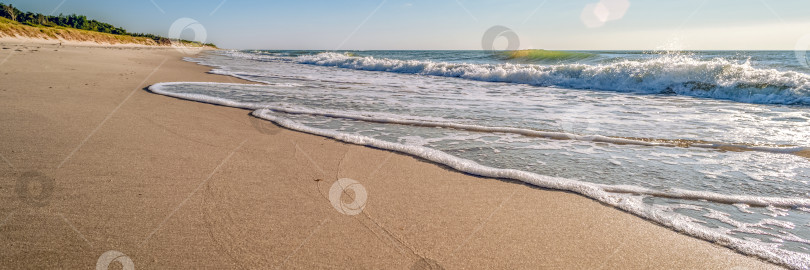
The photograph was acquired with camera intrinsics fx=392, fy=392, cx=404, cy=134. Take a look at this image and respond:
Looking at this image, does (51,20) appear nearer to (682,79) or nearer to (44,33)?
(44,33)

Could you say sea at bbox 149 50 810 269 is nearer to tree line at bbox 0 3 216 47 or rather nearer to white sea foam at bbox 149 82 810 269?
white sea foam at bbox 149 82 810 269

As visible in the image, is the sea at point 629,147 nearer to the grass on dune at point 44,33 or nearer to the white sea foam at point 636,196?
the white sea foam at point 636,196

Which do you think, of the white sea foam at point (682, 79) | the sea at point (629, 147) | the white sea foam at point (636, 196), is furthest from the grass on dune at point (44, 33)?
the white sea foam at point (636, 196)

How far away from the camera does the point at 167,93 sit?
6.41 m

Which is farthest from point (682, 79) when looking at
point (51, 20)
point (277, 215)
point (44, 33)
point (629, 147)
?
point (51, 20)

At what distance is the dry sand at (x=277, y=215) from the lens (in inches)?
69.9

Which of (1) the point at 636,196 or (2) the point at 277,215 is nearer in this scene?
(2) the point at 277,215

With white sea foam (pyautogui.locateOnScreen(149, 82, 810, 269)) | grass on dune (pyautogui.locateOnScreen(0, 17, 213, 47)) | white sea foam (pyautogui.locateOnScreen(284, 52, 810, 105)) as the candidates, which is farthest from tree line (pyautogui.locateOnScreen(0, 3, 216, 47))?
white sea foam (pyautogui.locateOnScreen(149, 82, 810, 269))

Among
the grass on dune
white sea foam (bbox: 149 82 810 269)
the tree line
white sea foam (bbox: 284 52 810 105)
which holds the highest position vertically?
the tree line

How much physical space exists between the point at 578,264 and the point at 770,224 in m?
1.44

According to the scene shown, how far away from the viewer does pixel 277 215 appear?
216cm

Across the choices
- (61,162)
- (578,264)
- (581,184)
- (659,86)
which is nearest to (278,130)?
(61,162)

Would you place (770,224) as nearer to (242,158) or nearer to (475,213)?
(475,213)

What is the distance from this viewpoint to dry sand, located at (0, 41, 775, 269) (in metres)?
1.78
